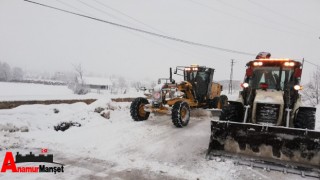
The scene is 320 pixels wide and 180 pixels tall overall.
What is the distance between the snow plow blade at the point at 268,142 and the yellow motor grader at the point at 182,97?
3492mm

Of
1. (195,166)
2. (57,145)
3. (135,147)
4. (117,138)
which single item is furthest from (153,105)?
(195,166)

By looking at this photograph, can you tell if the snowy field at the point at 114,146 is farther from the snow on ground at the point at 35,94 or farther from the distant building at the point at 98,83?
the distant building at the point at 98,83

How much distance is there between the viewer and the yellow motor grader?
421 inches

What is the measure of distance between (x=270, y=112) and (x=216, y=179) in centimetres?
283

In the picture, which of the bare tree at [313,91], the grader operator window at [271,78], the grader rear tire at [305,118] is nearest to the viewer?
the grader rear tire at [305,118]

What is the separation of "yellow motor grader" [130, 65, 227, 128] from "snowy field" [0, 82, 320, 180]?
21.2 inches

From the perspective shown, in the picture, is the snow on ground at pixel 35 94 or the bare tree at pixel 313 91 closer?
the snow on ground at pixel 35 94

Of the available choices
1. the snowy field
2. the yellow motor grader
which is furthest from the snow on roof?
the snowy field

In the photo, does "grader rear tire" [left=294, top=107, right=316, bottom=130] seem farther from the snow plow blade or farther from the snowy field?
the snowy field

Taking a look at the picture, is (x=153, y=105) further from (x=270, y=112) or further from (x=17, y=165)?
(x=17, y=165)

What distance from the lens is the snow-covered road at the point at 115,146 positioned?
5.64 m

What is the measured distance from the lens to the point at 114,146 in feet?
25.0

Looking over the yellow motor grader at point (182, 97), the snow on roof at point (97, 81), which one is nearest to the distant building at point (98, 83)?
the snow on roof at point (97, 81)

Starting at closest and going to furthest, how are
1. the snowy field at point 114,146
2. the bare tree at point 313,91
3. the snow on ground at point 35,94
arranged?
the snowy field at point 114,146, the snow on ground at point 35,94, the bare tree at point 313,91
